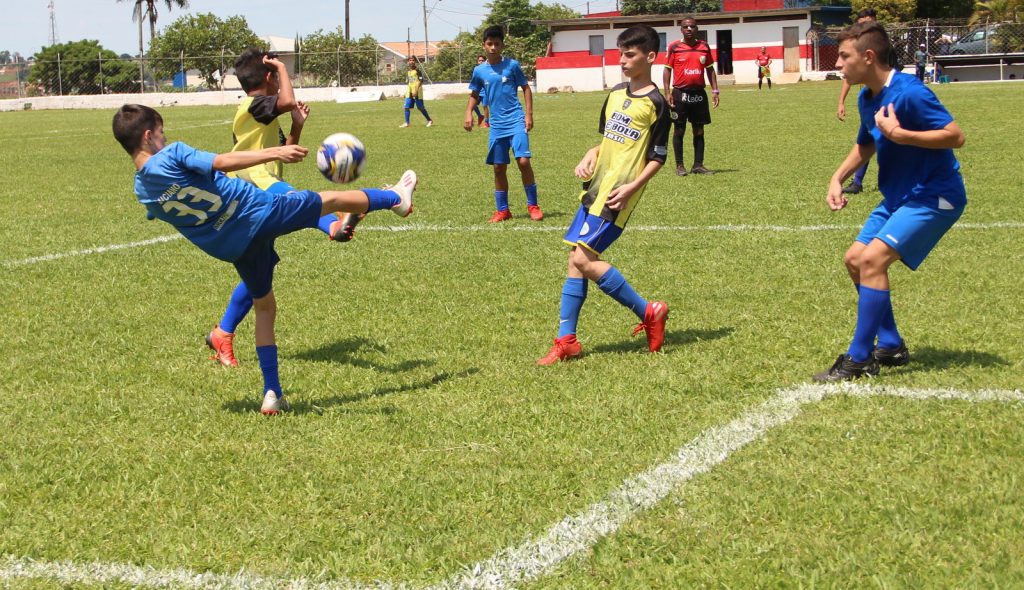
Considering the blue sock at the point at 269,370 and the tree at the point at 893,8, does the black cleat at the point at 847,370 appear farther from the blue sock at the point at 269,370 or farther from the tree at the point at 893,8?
the tree at the point at 893,8

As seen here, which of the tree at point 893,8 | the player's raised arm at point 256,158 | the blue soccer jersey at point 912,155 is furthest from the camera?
the tree at point 893,8

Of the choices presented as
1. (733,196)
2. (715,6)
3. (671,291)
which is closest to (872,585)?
(671,291)

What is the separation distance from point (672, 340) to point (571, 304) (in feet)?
Result: 2.25

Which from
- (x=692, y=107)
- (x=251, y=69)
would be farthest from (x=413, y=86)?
(x=251, y=69)

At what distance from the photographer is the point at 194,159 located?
4.88 m

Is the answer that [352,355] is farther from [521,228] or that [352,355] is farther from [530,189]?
[530,189]

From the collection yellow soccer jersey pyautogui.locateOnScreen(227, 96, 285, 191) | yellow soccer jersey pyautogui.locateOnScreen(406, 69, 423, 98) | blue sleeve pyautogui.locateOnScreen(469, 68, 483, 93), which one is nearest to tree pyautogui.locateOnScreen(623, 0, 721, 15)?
yellow soccer jersey pyautogui.locateOnScreen(406, 69, 423, 98)

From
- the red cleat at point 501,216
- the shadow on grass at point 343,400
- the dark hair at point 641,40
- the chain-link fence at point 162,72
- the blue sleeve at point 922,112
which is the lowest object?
the shadow on grass at point 343,400

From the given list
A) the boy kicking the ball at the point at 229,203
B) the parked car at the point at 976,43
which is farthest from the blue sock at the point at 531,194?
the parked car at the point at 976,43

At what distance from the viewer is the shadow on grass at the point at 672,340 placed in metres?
6.23

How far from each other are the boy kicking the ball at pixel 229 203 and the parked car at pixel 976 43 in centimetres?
4810

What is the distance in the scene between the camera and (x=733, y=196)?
12273mm

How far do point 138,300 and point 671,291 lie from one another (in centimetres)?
390

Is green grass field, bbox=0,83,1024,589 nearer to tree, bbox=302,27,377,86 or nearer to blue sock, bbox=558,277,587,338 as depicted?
blue sock, bbox=558,277,587,338
